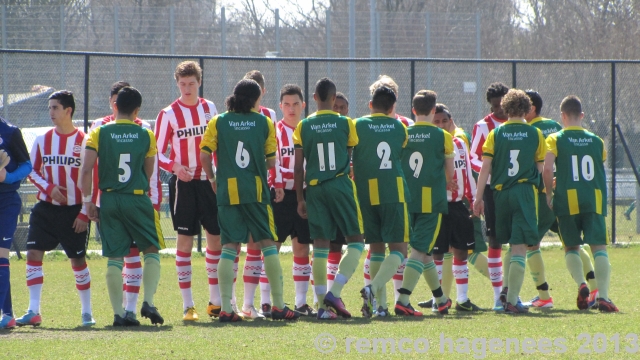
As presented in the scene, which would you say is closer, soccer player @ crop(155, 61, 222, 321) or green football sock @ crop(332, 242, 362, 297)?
green football sock @ crop(332, 242, 362, 297)

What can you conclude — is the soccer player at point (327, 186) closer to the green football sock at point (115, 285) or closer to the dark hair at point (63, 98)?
the green football sock at point (115, 285)

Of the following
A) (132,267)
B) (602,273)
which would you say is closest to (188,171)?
(132,267)

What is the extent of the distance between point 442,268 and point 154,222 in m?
3.12

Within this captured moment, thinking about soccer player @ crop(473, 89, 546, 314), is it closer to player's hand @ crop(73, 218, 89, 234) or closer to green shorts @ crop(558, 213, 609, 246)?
green shorts @ crop(558, 213, 609, 246)

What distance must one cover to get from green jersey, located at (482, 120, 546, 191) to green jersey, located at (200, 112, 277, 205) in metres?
2.15

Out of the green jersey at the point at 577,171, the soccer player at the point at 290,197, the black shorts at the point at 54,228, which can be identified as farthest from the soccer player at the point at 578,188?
the black shorts at the point at 54,228

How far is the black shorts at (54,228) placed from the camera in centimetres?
750

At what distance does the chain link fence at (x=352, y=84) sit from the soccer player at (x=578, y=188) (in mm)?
6464

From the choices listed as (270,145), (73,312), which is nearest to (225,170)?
(270,145)

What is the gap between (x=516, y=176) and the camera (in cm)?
789

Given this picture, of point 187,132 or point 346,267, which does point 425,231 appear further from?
point 187,132

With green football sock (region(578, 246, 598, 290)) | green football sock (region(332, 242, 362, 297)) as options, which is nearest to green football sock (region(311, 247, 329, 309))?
green football sock (region(332, 242, 362, 297))

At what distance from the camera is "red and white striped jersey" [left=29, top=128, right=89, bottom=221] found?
7.56 m

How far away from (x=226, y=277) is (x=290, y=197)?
146 cm
